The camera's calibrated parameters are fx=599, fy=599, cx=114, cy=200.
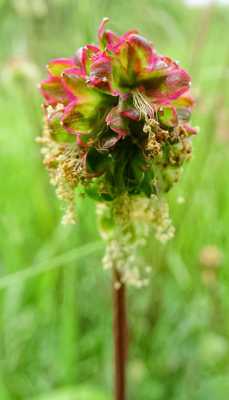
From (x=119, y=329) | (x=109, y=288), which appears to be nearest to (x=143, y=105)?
(x=119, y=329)

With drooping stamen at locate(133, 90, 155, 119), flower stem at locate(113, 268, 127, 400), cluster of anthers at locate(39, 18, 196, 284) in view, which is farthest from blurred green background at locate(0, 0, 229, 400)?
drooping stamen at locate(133, 90, 155, 119)

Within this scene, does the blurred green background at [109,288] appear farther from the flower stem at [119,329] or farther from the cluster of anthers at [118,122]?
the cluster of anthers at [118,122]

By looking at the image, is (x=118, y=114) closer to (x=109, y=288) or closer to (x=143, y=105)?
(x=143, y=105)

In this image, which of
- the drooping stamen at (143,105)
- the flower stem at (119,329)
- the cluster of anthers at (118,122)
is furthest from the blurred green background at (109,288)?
the drooping stamen at (143,105)

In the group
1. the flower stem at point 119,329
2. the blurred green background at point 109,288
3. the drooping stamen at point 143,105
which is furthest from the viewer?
the blurred green background at point 109,288

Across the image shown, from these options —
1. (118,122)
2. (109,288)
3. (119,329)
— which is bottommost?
(119,329)

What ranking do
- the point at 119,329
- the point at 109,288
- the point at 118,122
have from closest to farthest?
1. the point at 118,122
2. the point at 119,329
3. the point at 109,288
